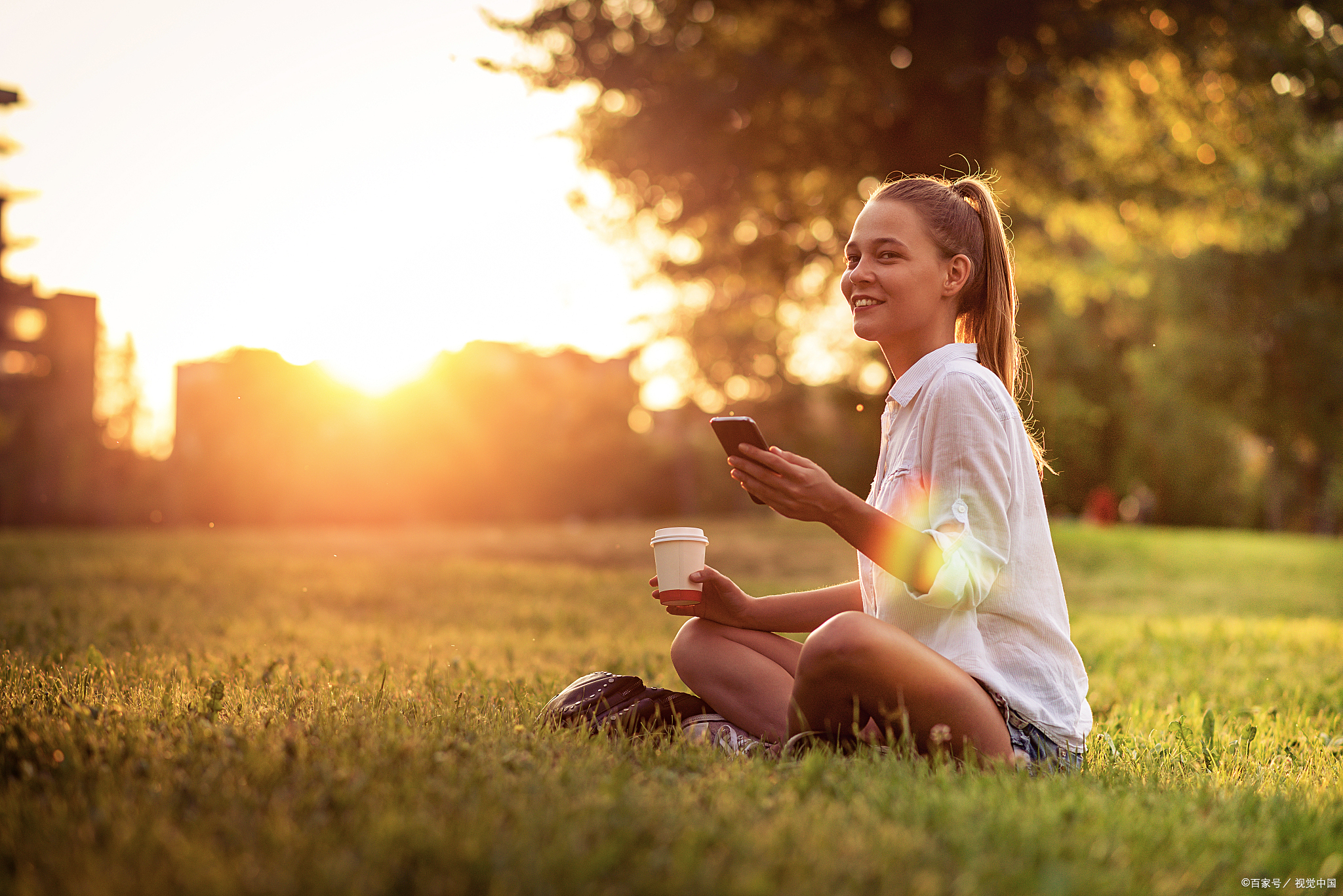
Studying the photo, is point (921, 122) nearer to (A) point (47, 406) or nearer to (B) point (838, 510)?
(B) point (838, 510)

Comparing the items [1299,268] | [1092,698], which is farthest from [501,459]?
[1092,698]

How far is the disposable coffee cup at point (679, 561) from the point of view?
10.1ft

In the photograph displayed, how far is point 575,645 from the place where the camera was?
625 cm

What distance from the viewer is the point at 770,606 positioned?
11.3 ft

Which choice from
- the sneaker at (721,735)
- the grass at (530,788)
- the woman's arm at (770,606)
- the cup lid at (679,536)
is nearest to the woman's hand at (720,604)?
the woman's arm at (770,606)

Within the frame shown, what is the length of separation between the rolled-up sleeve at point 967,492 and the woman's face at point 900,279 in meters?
0.37

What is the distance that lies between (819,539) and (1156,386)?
2077cm

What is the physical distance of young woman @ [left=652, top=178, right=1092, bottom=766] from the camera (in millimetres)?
2623

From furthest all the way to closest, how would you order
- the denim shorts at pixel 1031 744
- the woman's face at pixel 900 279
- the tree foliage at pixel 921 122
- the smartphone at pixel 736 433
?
the tree foliage at pixel 921 122 < the woman's face at pixel 900 279 < the denim shorts at pixel 1031 744 < the smartphone at pixel 736 433

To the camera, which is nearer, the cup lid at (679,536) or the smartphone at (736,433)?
the smartphone at (736,433)

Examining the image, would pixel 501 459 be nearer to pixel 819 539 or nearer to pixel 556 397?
pixel 556 397

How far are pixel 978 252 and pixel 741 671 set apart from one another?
5.29 ft

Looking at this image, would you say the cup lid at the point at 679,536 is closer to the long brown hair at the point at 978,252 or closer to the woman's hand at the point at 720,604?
the woman's hand at the point at 720,604

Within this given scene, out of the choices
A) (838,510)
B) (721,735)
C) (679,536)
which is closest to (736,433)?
(838,510)
